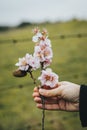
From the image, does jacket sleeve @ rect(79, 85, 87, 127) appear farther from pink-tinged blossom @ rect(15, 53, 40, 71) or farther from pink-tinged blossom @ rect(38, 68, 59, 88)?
pink-tinged blossom @ rect(15, 53, 40, 71)

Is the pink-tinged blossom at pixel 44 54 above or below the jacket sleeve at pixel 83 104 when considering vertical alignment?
above

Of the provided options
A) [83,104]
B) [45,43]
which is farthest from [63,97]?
[45,43]

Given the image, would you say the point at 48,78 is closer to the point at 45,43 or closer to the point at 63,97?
the point at 45,43

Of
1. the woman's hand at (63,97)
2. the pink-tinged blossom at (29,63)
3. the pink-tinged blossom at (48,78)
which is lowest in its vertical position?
the woman's hand at (63,97)

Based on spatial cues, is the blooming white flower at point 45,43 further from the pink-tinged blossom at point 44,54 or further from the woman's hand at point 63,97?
the woman's hand at point 63,97

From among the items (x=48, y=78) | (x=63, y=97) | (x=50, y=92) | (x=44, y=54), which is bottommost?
(x=63, y=97)

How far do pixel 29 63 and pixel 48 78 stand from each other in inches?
5.6

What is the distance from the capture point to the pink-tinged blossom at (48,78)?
2.62 m

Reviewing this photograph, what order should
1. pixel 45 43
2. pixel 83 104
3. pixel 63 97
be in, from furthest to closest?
pixel 63 97, pixel 83 104, pixel 45 43

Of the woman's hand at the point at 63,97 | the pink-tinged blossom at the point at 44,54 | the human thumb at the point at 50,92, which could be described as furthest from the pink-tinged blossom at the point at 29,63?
the woman's hand at the point at 63,97

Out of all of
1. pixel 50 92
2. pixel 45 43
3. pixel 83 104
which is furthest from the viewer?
pixel 83 104

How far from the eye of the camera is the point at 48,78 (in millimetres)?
2660

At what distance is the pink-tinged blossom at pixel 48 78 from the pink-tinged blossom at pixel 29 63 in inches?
2.3

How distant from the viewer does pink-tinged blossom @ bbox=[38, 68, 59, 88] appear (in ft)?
8.61
